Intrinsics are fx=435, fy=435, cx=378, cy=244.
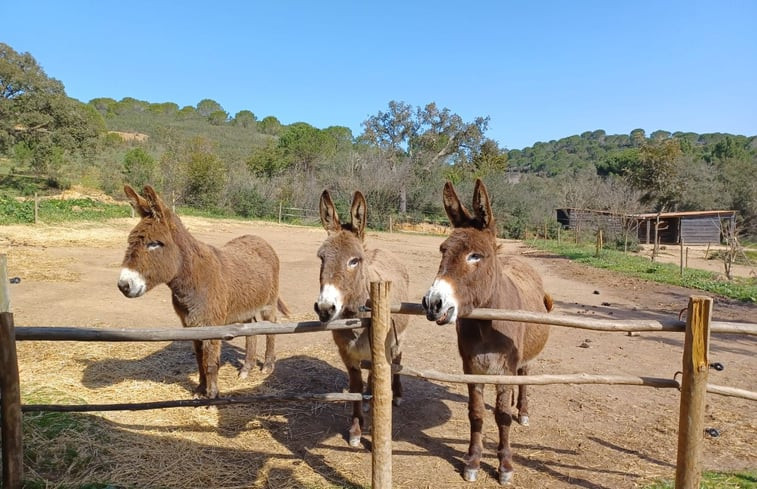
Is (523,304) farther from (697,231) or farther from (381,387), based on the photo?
(697,231)

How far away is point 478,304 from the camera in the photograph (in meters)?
3.29

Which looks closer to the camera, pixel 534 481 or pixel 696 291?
pixel 534 481

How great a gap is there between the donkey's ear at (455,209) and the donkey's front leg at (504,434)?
1.41 meters

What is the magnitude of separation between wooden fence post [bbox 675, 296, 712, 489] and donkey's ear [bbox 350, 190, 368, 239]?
251 centimetres

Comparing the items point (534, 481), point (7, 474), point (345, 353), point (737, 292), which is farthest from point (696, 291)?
point (7, 474)

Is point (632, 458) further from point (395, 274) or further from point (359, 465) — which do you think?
point (395, 274)

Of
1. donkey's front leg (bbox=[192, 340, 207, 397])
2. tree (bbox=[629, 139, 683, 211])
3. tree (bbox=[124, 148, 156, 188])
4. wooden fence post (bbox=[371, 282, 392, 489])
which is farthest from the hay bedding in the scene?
→ tree (bbox=[629, 139, 683, 211])

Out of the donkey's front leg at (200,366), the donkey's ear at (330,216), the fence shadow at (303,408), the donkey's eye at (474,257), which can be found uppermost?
the donkey's ear at (330,216)

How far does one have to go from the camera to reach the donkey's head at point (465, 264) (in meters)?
2.93

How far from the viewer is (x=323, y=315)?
3.22 meters

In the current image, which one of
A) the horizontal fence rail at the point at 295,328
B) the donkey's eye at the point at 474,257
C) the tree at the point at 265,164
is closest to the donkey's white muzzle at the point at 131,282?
the horizontal fence rail at the point at 295,328

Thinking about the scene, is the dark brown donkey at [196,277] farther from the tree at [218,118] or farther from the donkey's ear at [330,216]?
the tree at [218,118]

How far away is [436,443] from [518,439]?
85cm

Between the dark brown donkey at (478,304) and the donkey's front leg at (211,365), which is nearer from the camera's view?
the dark brown donkey at (478,304)
